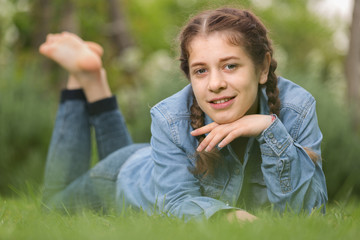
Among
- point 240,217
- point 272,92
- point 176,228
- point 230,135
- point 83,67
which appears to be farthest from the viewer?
point 83,67

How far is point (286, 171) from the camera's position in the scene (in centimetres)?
203

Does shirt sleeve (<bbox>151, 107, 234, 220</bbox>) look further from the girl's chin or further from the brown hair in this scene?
the girl's chin

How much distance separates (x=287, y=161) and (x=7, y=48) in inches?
238

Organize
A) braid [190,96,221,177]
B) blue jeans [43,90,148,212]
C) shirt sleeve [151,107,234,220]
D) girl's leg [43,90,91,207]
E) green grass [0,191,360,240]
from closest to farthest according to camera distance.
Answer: green grass [0,191,360,240] → shirt sleeve [151,107,234,220] → braid [190,96,221,177] → blue jeans [43,90,148,212] → girl's leg [43,90,91,207]

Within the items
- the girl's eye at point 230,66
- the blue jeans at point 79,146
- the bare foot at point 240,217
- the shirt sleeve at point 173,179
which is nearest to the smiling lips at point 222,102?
the girl's eye at point 230,66

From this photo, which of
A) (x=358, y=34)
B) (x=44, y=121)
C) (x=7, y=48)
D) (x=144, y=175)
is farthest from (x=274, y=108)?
(x=7, y=48)

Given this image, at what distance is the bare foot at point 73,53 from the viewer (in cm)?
314

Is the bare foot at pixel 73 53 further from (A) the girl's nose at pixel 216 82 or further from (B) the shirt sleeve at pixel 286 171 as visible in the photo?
(B) the shirt sleeve at pixel 286 171

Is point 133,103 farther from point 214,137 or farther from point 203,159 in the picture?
point 214,137

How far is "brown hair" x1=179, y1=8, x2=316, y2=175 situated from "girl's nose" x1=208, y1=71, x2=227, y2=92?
0.17 meters

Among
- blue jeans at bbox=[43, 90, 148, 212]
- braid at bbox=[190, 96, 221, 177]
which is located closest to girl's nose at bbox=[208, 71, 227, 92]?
braid at bbox=[190, 96, 221, 177]

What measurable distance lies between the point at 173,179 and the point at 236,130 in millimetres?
381

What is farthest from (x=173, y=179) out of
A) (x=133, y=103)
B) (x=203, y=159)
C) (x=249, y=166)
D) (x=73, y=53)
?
(x=133, y=103)

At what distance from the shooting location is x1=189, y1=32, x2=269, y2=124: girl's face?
6.70ft
